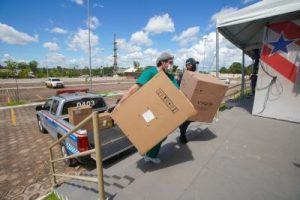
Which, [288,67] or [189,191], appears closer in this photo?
[189,191]

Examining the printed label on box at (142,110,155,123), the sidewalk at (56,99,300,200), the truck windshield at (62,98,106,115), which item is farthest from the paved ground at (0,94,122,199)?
the printed label on box at (142,110,155,123)

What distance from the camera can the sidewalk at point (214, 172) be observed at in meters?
2.44

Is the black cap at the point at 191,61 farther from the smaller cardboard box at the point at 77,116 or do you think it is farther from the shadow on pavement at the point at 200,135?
the smaller cardboard box at the point at 77,116

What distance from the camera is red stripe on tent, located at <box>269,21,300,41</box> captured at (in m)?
5.29

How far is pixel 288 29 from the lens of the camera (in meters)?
5.44

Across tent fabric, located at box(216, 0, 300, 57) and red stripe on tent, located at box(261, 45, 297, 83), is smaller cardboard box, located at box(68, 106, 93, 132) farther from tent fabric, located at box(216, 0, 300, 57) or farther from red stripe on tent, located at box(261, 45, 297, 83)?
red stripe on tent, located at box(261, 45, 297, 83)

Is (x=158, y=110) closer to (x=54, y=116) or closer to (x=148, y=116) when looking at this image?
(x=148, y=116)

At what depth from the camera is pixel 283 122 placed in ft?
18.1

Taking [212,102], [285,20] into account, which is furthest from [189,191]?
[285,20]

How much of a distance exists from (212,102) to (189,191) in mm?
1998

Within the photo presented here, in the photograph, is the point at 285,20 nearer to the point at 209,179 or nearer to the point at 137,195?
the point at 209,179

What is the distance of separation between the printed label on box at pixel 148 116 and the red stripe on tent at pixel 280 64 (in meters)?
4.94

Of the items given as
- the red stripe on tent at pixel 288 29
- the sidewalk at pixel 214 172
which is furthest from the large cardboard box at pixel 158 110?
the red stripe on tent at pixel 288 29

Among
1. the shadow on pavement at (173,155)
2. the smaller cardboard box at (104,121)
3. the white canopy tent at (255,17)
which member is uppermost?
the white canopy tent at (255,17)
